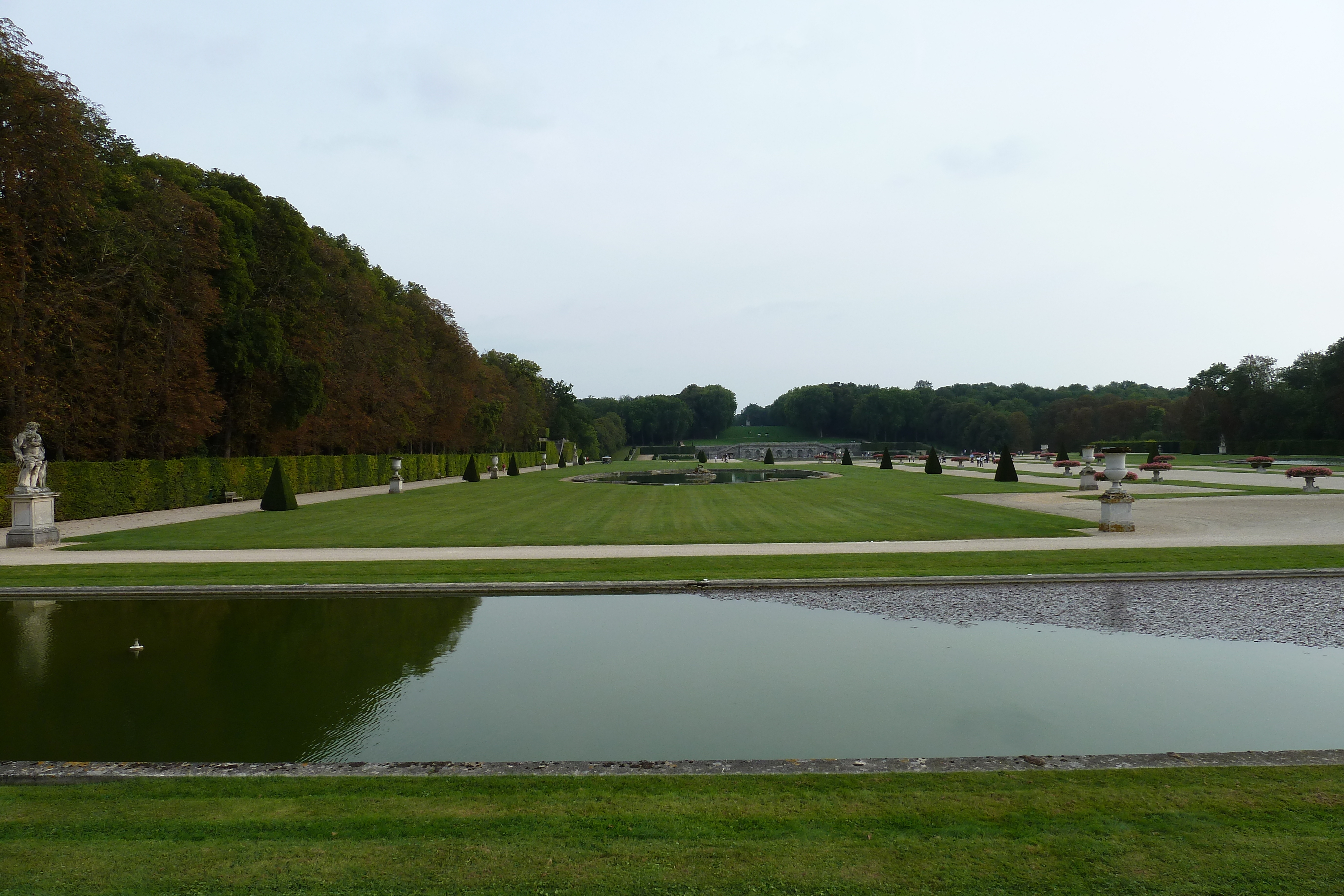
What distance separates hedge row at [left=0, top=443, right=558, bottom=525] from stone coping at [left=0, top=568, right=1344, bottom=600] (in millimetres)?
12618

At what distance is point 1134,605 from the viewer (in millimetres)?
9875

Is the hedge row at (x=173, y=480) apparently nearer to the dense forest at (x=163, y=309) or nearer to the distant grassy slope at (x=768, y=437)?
the dense forest at (x=163, y=309)

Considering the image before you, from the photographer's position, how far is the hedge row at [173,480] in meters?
22.7

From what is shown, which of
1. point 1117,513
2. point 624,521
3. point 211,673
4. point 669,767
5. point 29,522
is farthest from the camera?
point 624,521

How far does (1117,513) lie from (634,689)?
1489 cm

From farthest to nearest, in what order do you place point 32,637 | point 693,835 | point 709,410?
point 709,410, point 32,637, point 693,835

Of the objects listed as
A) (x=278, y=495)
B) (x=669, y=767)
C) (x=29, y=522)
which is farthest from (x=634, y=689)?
(x=278, y=495)

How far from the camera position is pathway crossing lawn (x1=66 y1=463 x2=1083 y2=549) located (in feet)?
54.5

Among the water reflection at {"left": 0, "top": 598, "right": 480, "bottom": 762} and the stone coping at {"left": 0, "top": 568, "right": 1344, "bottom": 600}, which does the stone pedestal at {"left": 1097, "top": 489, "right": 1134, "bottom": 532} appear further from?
the water reflection at {"left": 0, "top": 598, "right": 480, "bottom": 762}

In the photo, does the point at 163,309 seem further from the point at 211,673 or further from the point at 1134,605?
the point at 1134,605

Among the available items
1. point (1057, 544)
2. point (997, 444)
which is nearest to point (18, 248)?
point (1057, 544)

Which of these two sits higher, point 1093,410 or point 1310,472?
point 1093,410

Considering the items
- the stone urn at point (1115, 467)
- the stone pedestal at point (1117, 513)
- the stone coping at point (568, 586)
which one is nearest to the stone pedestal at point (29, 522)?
the stone coping at point (568, 586)

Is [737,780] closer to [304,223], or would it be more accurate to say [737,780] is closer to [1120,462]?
[1120,462]
